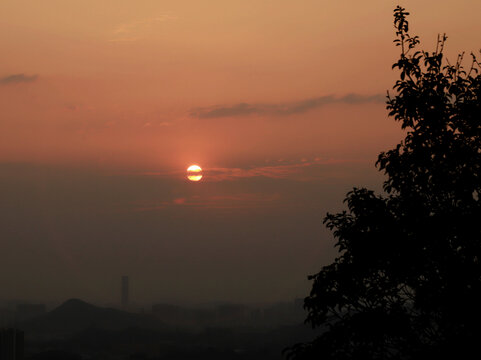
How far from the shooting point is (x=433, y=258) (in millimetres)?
22750

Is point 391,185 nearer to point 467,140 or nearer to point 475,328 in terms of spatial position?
point 467,140

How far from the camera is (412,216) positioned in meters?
23.3

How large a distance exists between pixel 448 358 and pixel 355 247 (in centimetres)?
530

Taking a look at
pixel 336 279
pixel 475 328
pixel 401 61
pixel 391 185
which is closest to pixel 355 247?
pixel 336 279

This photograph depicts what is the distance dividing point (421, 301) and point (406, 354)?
2038 mm

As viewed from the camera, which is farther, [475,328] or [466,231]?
[466,231]

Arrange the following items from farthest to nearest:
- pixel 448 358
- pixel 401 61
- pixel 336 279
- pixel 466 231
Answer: pixel 401 61
pixel 336 279
pixel 466 231
pixel 448 358

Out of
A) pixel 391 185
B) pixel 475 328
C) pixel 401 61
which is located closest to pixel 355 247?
pixel 391 185

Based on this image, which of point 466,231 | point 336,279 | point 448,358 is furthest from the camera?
point 336,279

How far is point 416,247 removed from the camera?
75.0ft

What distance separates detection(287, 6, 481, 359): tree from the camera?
21.9 meters

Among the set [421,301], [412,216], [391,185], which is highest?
[391,185]

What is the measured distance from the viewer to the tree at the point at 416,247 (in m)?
21.9

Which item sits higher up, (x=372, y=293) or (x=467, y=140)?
(x=467, y=140)
